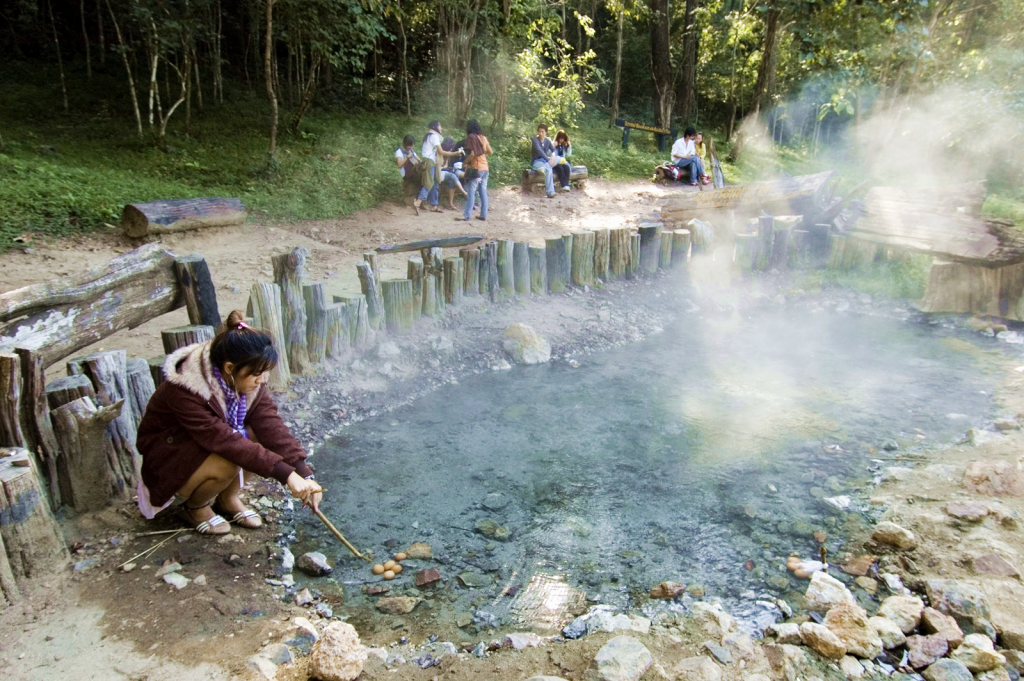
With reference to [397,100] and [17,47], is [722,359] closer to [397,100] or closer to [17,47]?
[397,100]

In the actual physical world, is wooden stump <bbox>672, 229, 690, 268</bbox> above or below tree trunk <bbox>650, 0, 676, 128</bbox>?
below

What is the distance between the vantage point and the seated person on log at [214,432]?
127 inches

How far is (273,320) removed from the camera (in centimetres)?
498

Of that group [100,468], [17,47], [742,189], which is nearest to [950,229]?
[742,189]

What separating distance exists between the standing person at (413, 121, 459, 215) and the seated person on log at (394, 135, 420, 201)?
0.42 ft

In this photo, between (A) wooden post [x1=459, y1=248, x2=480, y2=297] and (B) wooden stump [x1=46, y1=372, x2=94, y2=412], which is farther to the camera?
(A) wooden post [x1=459, y1=248, x2=480, y2=297]

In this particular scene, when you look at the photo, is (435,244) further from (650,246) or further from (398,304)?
(398,304)

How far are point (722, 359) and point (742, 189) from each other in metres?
4.66

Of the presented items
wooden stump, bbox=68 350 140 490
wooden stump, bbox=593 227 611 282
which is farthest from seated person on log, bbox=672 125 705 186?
wooden stump, bbox=68 350 140 490

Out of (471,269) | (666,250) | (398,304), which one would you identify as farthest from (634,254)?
(398,304)

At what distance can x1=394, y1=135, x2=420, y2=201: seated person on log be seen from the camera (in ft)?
34.4

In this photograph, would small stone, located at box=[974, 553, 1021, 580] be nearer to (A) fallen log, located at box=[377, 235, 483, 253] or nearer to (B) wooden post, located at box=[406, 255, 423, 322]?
(B) wooden post, located at box=[406, 255, 423, 322]

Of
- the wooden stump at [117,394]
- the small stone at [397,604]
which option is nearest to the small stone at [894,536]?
the small stone at [397,604]

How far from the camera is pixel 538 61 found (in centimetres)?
1494
